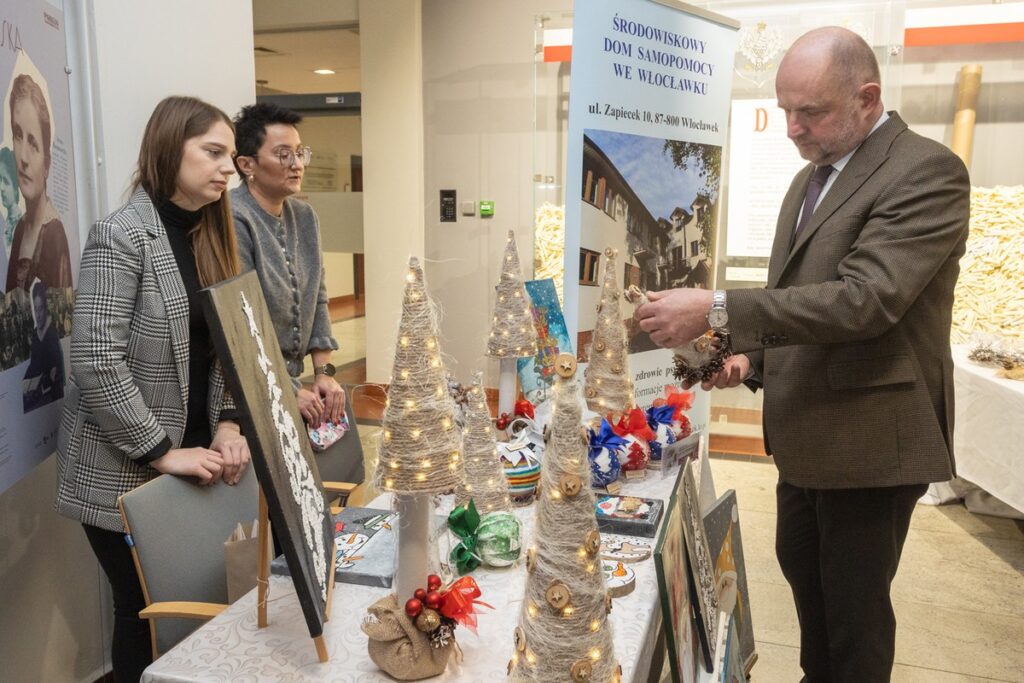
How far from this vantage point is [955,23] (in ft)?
15.3

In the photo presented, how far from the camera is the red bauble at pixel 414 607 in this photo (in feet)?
3.60

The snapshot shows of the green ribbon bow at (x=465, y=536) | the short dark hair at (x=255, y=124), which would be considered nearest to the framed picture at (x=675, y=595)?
the green ribbon bow at (x=465, y=536)

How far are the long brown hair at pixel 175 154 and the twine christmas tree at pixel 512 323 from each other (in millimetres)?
735

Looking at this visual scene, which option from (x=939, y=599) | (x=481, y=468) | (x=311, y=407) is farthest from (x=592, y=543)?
(x=939, y=599)

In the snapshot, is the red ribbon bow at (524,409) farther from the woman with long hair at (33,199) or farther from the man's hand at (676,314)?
the woman with long hair at (33,199)

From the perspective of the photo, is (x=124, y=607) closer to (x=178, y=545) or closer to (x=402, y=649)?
(x=178, y=545)

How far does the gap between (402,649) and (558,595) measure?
28 cm

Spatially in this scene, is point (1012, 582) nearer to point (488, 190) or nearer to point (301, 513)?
point (301, 513)

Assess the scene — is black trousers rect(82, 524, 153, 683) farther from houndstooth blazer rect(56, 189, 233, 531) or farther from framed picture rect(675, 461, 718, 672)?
framed picture rect(675, 461, 718, 672)

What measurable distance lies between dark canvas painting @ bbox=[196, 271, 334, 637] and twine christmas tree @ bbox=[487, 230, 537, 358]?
919 mm

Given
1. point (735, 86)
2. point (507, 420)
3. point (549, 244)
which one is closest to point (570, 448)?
point (507, 420)

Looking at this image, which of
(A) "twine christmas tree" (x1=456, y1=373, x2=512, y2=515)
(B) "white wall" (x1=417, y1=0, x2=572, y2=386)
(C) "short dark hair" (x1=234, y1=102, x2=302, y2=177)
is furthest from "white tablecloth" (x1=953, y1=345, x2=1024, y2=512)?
(B) "white wall" (x1=417, y1=0, x2=572, y2=386)

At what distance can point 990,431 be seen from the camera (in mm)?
3359

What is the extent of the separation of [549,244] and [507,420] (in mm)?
2864
